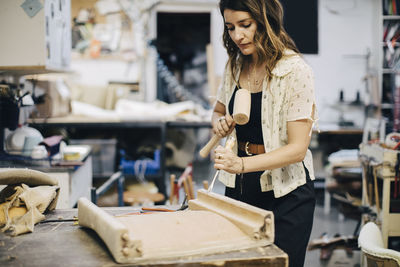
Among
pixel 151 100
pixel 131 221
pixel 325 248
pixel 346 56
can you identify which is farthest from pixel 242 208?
pixel 346 56

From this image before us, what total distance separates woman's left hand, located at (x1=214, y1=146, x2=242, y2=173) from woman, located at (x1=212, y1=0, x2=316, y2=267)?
10cm

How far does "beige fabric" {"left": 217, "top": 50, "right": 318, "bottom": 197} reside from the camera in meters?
1.58

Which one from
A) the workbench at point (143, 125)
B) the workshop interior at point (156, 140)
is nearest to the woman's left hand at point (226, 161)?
the workshop interior at point (156, 140)

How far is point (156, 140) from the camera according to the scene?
5230mm

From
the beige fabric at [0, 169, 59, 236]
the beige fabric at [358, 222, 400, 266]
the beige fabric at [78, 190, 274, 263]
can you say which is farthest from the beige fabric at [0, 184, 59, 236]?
the beige fabric at [358, 222, 400, 266]

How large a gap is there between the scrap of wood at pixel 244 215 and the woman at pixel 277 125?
170mm

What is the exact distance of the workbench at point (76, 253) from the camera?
3.77ft

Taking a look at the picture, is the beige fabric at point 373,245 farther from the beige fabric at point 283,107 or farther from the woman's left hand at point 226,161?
the woman's left hand at point 226,161

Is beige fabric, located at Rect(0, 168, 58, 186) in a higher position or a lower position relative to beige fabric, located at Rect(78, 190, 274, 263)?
higher

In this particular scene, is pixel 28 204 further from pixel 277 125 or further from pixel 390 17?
pixel 390 17

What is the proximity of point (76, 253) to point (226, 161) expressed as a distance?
52 cm

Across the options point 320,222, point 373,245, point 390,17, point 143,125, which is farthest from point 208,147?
point 390,17

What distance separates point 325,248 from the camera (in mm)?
3586

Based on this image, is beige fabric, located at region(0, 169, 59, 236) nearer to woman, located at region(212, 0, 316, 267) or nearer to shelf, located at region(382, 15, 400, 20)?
woman, located at region(212, 0, 316, 267)
